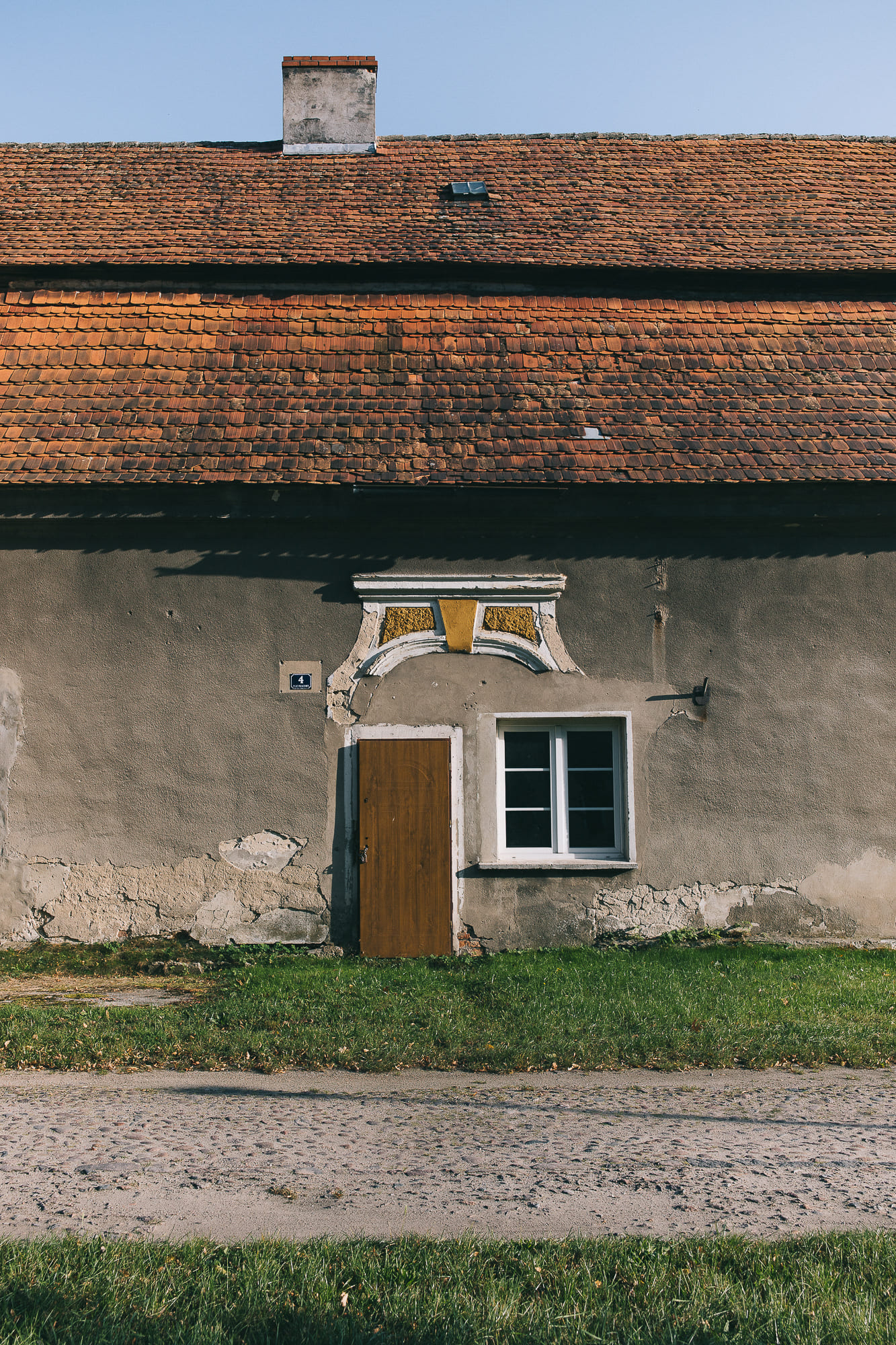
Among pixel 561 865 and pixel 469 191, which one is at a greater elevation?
pixel 469 191

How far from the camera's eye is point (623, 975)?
7527 millimetres

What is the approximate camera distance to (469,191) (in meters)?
11.9

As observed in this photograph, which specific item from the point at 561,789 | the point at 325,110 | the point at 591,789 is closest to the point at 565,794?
the point at 561,789

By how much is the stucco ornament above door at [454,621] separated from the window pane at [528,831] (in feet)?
4.27

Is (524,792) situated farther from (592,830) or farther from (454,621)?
(454,621)

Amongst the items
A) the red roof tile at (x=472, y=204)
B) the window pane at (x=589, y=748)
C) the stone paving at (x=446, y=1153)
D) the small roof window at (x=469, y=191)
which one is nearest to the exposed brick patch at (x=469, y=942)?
the window pane at (x=589, y=748)

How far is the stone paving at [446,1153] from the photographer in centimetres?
368

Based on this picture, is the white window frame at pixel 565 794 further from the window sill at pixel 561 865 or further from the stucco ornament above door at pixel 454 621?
the stucco ornament above door at pixel 454 621

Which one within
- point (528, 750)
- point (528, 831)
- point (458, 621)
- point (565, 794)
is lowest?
point (528, 831)

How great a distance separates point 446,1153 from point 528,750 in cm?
503

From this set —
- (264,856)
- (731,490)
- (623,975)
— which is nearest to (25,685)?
(264,856)

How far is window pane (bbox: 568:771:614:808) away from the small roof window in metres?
6.95

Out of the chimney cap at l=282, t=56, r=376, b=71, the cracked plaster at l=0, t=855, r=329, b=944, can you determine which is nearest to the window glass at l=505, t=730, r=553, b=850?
the cracked plaster at l=0, t=855, r=329, b=944

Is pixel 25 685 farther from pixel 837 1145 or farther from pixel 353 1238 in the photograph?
pixel 837 1145
